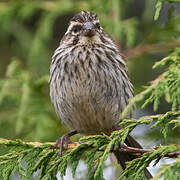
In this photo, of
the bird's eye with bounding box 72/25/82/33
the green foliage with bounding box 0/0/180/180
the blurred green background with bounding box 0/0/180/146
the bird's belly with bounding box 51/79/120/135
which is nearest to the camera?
the green foliage with bounding box 0/0/180/180

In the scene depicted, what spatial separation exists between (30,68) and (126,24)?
157cm

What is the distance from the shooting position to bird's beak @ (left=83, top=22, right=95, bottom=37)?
16.4 ft

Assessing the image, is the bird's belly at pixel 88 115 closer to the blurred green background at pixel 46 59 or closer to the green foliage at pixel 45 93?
the green foliage at pixel 45 93

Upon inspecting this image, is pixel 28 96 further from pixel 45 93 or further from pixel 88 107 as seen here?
pixel 88 107

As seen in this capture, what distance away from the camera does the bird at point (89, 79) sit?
4926mm

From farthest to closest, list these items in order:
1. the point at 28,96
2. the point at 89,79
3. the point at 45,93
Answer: the point at 45,93, the point at 28,96, the point at 89,79

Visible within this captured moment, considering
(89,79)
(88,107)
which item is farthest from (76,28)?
(88,107)

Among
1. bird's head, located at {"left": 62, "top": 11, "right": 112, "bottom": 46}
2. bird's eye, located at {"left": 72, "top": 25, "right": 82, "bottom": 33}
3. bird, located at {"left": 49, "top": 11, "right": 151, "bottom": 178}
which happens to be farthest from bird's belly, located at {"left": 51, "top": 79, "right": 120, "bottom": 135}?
bird's eye, located at {"left": 72, "top": 25, "right": 82, "bottom": 33}

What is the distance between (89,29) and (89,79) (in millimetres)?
504

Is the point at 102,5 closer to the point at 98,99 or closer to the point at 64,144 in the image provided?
the point at 98,99

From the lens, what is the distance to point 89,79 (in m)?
4.91

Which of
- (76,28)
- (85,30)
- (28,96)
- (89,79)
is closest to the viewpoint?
(89,79)

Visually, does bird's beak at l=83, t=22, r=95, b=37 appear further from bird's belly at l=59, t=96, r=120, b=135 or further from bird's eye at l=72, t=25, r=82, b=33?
bird's belly at l=59, t=96, r=120, b=135

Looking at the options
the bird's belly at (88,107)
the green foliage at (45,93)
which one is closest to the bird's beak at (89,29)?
the bird's belly at (88,107)
